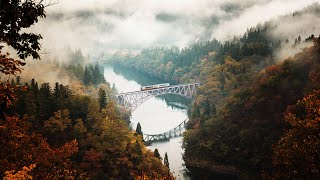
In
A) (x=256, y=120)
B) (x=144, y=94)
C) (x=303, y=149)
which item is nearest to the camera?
(x=303, y=149)

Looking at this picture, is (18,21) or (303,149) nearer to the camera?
(18,21)

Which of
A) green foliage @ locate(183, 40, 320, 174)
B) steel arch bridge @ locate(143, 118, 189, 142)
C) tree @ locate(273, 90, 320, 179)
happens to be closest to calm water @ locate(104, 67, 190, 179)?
steel arch bridge @ locate(143, 118, 189, 142)

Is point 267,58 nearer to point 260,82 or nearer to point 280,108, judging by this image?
point 260,82

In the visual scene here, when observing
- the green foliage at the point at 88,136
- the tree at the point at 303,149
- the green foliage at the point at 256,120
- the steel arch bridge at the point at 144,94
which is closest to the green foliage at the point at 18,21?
the tree at the point at 303,149

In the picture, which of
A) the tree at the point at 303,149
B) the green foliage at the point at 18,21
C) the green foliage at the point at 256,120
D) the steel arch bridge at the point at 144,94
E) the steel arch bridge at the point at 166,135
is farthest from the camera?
the steel arch bridge at the point at 144,94

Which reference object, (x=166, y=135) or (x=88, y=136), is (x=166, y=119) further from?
(x=88, y=136)

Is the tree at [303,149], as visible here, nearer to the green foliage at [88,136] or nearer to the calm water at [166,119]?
the green foliage at [88,136]

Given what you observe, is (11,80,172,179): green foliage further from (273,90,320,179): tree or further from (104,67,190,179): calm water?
(273,90,320,179): tree

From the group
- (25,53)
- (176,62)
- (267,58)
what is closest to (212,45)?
(176,62)

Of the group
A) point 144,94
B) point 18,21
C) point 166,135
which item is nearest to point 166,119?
point 144,94

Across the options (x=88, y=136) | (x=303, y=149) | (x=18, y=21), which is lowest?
(x=88, y=136)

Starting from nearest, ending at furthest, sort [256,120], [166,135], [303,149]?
1. [303,149]
2. [256,120]
3. [166,135]
